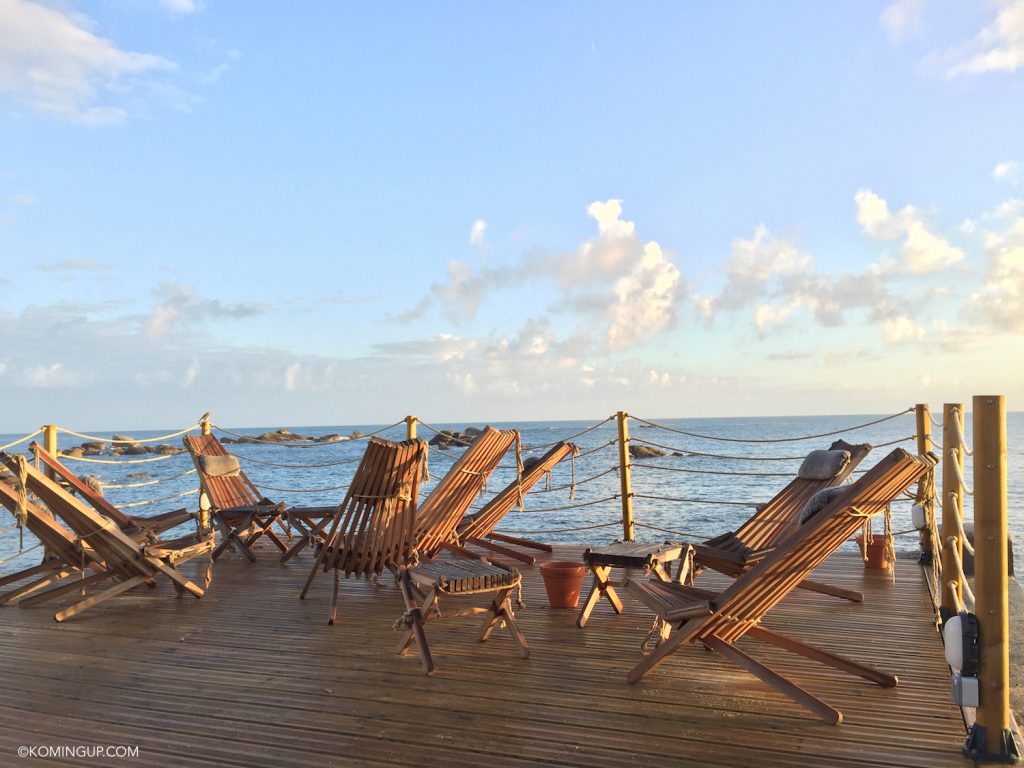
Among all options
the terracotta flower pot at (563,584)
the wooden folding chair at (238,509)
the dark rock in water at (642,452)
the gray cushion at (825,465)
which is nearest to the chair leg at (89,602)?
the wooden folding chair at (238,509)

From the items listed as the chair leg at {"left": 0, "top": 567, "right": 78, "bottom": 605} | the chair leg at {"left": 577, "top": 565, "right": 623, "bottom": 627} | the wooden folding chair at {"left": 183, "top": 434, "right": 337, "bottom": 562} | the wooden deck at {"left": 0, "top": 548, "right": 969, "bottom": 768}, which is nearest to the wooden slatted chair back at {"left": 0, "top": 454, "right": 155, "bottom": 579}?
the wooden deck at {"left": 0, "top": 548, "right": 969, "bottom": 768}

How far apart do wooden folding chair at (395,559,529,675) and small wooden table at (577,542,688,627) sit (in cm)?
53

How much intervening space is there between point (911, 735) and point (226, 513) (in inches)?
215

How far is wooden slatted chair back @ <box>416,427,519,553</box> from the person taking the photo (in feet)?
17.2

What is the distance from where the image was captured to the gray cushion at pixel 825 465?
4.70 meters

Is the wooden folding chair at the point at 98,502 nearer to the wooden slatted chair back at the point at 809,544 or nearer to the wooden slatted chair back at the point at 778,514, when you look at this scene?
the wooden slatted chair back at the point at 778,514

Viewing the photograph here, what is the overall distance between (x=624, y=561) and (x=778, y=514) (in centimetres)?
127

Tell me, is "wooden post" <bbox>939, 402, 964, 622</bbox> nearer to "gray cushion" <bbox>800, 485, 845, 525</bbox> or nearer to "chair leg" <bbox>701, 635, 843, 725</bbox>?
"gray cushion" <bbox>800, 485, 845, 525</bbox>

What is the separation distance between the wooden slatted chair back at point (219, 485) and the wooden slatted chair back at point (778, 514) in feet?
13.8

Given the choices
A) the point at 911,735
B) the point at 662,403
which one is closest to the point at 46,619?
the point at 911,735

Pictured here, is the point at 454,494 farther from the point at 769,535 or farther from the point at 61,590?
the point at 61,590

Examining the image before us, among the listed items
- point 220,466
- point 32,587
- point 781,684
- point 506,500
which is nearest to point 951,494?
point 781,684

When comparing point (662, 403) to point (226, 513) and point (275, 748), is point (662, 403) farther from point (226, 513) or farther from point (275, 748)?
point (275, 748)

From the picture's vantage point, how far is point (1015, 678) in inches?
150
